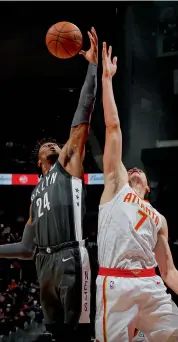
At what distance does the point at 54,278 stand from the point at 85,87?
1.38m

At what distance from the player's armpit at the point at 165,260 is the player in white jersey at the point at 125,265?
0.04 meters

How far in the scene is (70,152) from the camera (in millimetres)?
3486

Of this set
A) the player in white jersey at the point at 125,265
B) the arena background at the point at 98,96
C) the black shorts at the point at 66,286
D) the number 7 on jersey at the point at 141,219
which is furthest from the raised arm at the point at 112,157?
the arena background at the point at 98,96

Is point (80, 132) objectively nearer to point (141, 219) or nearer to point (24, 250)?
point (141, 219)

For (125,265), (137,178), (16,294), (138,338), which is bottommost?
(16,294)

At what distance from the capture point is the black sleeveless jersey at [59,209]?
3.35 metres

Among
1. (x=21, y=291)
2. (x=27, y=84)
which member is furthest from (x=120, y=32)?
(x=21, y=291)

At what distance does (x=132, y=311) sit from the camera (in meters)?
3.10

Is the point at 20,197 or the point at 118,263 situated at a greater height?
the point at 118,263

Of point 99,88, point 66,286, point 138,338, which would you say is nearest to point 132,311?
point 66,286

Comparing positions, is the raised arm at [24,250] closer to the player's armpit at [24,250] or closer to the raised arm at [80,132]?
the player's armpit at [24,250]

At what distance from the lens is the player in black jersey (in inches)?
129

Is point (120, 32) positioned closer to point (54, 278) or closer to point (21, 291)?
point (21, 291)

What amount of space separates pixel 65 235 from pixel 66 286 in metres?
0.34
